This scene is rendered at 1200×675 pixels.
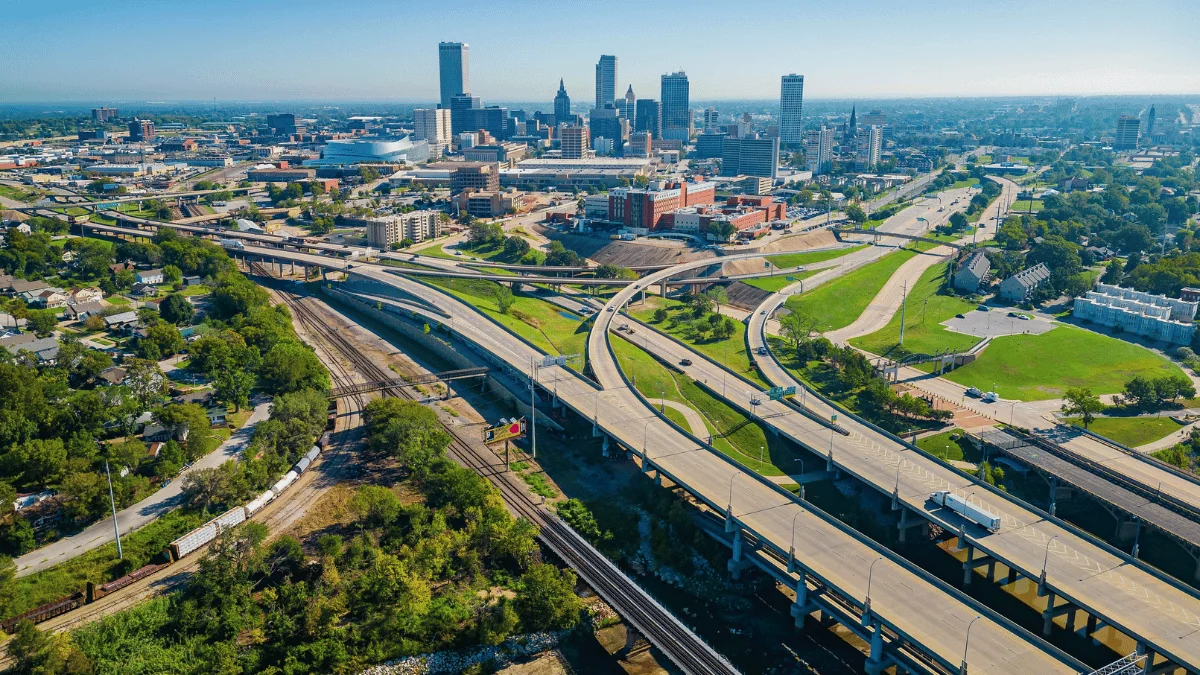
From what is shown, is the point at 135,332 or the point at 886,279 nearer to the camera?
the point at 135,332

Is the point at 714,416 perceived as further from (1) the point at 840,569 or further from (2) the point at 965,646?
(2) the point at 965,646

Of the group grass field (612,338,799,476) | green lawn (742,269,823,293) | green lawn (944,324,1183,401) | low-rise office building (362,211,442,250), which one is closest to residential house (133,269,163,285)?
low-rise office building (362,211,442,250)

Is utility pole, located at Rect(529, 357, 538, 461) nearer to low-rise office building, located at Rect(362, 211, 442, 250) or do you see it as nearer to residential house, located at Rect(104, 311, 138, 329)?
residential house, located at Rect(104, 311, 138, 329)

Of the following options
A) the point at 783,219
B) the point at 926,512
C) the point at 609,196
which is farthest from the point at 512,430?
the point at 783,219

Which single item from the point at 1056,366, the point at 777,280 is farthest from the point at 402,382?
the point at 1056,366

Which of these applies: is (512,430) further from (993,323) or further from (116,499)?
(993,323)

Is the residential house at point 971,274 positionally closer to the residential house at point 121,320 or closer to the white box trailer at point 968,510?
the white box trailer at point 968,510

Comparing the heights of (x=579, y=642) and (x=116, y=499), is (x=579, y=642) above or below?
below
